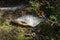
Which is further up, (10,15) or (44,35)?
(10,15)

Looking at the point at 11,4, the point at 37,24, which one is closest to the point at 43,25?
the point at 37,24

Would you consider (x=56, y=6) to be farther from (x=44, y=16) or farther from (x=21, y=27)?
A: (x=21, y=27)

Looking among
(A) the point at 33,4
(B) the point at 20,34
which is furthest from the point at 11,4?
(B) the point at 20,34

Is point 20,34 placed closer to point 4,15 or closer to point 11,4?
point 4,15

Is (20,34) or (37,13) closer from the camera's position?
(20,34)

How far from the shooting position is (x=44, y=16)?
4.15 metres

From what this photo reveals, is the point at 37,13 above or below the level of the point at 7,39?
above

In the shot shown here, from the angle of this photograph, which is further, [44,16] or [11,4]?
[11,4]

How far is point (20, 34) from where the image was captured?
153 inches

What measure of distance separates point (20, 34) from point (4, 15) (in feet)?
2.19

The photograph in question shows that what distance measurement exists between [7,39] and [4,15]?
0.72 metres

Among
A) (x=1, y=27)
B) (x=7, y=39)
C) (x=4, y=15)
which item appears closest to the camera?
(x=7, y=39)

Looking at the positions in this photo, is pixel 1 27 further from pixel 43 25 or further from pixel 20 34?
pixel 43 25

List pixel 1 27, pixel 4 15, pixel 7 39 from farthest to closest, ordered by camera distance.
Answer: pixel 4 15, pixel 1 27, pixel 7 39
